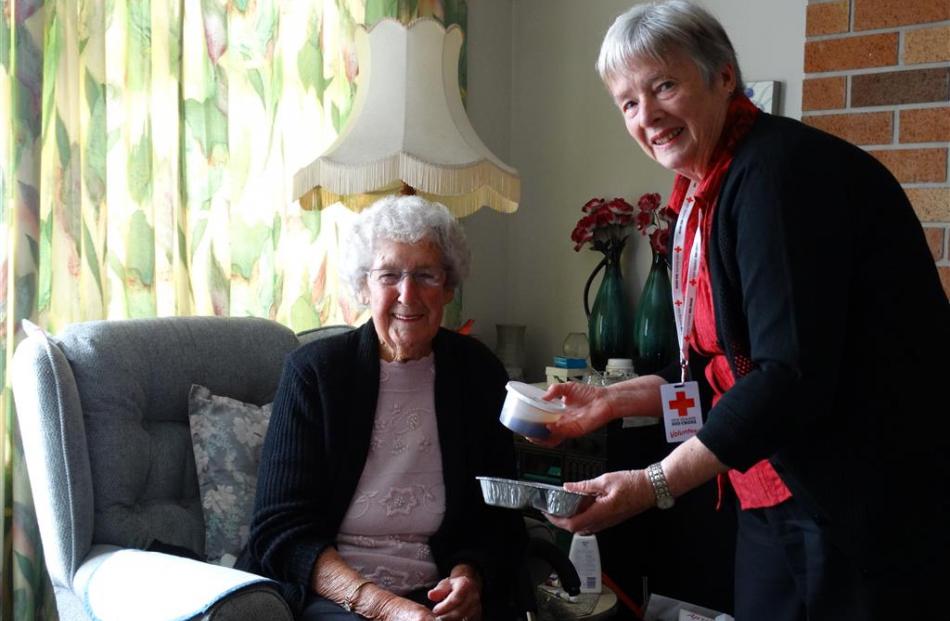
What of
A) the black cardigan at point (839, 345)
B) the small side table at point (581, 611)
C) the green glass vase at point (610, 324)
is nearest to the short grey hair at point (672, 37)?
the black cardigan at point (839, 345)

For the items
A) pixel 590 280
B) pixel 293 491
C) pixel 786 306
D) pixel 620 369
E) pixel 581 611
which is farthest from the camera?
pixel 590 280

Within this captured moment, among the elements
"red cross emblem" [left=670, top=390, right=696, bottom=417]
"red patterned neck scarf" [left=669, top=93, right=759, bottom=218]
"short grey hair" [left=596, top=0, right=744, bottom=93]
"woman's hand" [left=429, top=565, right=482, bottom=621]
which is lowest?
"woman's hand" [left=429, top=565, right=482, bottom=621]

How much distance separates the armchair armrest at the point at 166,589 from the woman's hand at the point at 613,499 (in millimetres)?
519

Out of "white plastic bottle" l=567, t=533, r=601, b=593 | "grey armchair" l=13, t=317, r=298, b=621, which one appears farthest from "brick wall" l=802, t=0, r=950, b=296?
"grey armchair" l=13, t=317, r=298, b=621

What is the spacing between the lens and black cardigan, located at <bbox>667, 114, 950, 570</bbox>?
1.05 m

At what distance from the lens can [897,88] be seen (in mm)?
2395

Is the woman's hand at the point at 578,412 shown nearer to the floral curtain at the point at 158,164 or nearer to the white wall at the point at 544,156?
the floral curtain at the point at 158,164

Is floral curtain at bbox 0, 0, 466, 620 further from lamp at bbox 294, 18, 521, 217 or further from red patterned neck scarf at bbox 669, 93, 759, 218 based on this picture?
red patterned neck scarf at bbox 669, 93, 759, 218

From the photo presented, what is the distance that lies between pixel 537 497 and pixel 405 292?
0.63m

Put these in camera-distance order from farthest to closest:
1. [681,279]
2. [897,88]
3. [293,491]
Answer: [897,88]
[293,491]
[681,279]

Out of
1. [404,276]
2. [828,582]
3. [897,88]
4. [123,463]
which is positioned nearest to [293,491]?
[123,463]

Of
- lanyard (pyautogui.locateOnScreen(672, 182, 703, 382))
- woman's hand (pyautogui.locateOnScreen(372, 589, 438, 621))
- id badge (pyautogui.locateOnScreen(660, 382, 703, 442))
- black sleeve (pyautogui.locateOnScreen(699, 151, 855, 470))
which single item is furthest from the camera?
woman's hand (pyautogui.locateOnScreen(372, 589, 438, 621))

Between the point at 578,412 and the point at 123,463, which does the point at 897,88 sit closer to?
the point at 578,412

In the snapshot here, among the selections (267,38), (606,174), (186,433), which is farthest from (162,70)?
(606,174)
